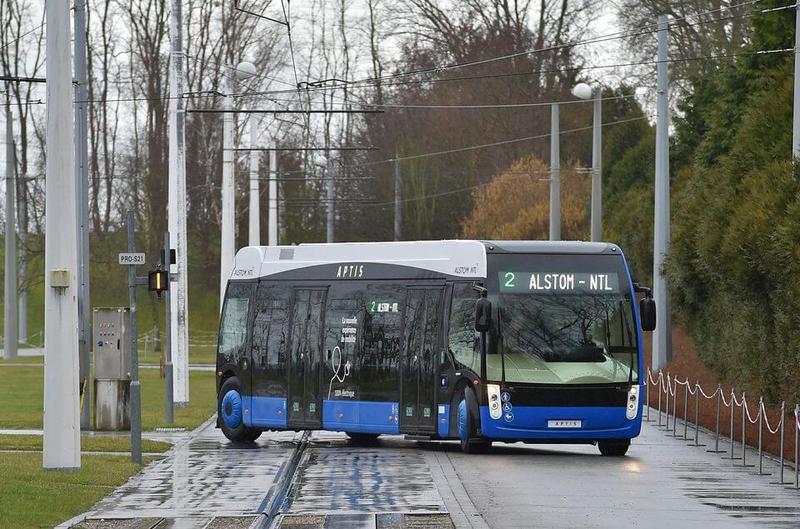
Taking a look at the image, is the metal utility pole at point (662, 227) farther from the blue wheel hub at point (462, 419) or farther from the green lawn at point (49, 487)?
the green lawn at point (49, 487)

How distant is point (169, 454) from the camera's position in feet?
81.8

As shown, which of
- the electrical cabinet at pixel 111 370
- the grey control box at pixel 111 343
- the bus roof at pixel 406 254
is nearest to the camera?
the bus roof at pixel 406 254

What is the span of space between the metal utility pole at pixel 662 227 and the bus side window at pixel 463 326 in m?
15.0

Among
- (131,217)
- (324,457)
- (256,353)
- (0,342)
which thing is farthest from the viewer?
(0,342)

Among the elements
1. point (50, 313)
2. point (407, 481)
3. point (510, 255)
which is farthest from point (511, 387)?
point (50, 313)

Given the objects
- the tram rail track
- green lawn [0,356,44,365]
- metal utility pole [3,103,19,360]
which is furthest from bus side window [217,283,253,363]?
metal utility pole [3,103,19,360]

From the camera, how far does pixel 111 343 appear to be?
97.4ft

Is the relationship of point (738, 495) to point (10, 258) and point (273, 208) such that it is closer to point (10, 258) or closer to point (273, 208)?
point (273, 208)

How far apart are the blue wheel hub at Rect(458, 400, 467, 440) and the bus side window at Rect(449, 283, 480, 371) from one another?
51cm

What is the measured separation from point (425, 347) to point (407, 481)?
5307 mm

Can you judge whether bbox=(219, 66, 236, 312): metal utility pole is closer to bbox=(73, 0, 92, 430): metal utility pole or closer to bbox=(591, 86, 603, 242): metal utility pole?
bbox=(591, 86, 603, 242): metal utility pole

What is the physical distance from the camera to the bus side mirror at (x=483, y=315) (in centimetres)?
2336

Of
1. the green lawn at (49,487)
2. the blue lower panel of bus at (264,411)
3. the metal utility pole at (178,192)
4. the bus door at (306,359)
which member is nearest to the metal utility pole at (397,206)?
the metal utility pole at (178,192)

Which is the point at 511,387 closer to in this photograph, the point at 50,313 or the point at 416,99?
the point at 50,313
